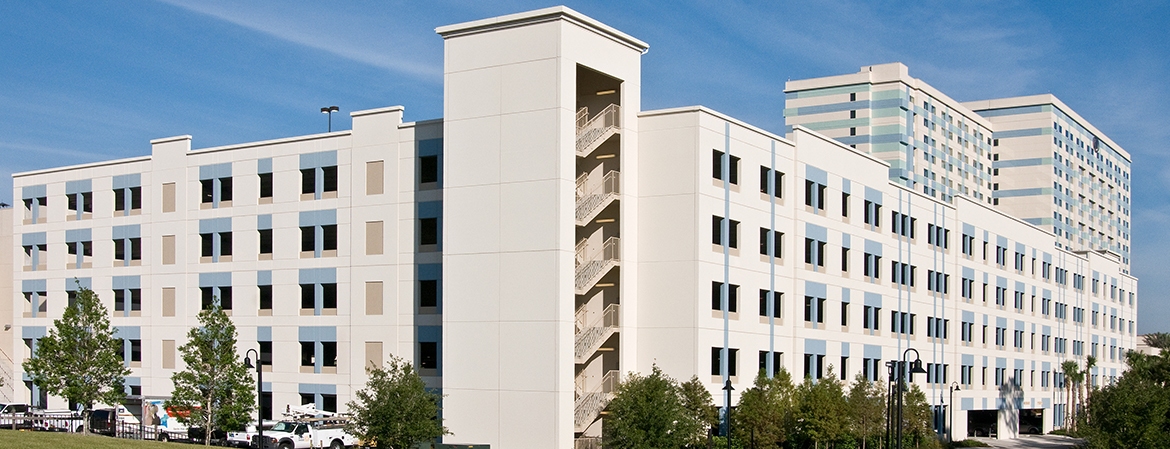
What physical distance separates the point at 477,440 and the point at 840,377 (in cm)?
2433

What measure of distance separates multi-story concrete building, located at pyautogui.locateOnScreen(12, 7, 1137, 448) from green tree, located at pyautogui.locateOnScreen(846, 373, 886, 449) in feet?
10.9

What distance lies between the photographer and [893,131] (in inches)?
5231

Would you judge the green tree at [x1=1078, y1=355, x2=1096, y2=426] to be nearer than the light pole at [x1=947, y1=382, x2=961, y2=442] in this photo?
No

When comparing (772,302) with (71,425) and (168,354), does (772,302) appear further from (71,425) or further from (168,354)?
(71,425)

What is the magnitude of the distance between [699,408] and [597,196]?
1012 centimetres

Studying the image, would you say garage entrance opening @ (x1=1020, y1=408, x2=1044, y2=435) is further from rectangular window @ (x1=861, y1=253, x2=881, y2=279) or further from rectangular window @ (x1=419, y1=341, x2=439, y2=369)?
rectangular window @ (x1=419, y1=341, x2=439, y2=369)

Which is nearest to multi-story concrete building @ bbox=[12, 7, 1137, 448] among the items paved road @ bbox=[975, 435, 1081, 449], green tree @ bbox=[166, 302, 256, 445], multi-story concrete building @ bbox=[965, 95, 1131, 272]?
green tree @ bbox=[166, 302, 256, 445]

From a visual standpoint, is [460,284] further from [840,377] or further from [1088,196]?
[1088,196]

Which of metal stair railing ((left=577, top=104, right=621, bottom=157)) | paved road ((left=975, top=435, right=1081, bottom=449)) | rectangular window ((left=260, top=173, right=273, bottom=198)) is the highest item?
metal stair railing ((left=577, top=104, right=621, bottom=157))

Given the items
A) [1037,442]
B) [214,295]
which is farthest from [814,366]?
[1037,442]

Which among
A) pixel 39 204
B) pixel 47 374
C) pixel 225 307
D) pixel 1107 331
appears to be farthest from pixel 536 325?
pixel 1107 331

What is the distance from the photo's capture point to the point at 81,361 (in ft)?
196

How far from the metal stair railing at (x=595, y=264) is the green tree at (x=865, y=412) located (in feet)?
45.9

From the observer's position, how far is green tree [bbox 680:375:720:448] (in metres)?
52.2
